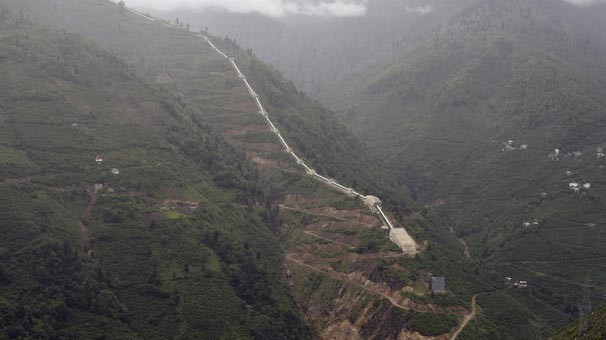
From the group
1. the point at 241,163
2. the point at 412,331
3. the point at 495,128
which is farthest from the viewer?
the point at 495,128

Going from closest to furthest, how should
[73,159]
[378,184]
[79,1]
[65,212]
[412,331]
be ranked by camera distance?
[412,331], [65,212], [73,159], [378,184], [79,1]

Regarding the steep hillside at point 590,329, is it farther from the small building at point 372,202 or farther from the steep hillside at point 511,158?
the small building at point 372,202

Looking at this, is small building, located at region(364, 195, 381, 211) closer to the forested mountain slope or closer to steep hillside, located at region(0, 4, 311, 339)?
the forested mountain slope

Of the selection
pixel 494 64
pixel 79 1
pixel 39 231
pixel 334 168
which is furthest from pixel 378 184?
pixel 79 1

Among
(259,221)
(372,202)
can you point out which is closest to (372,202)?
(372,202)

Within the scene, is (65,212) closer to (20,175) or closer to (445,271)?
(20,175)

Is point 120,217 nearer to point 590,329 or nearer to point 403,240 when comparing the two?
point 403,240

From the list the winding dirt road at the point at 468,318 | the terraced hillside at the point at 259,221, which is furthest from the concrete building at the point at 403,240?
the winding dirt road at the point at 468,318
